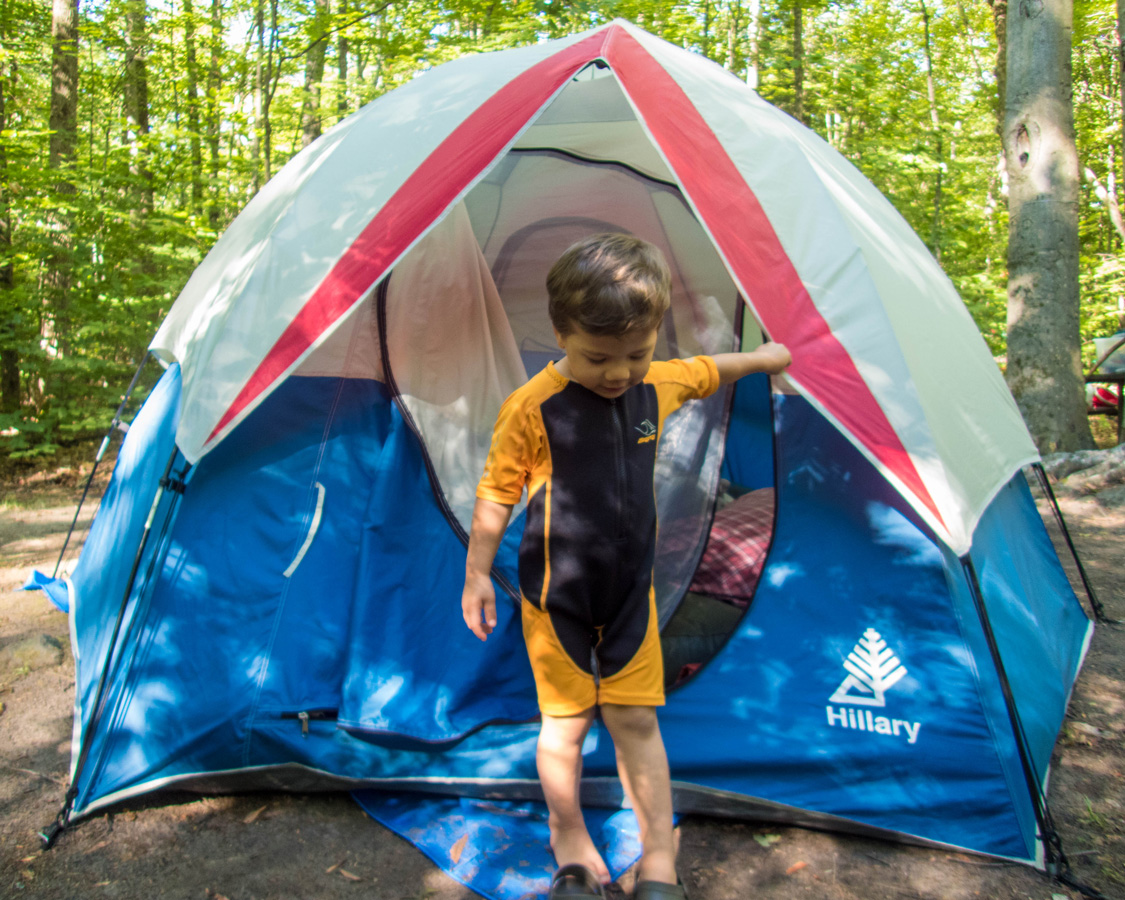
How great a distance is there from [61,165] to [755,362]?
7.13 meters

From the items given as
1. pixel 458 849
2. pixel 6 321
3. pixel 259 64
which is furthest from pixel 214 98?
pixel 458 849

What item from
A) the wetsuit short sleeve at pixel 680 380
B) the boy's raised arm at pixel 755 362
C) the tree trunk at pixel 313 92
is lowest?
the wetsuit short sleeve at pixel 680 380

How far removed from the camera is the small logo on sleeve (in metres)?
1.64

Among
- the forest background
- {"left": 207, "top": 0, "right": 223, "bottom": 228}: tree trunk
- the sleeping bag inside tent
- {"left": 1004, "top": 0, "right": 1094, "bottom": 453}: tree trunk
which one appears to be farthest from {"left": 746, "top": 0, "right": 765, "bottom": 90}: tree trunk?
the sleeping bag inside tent

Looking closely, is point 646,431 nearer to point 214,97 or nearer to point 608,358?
point 608,358

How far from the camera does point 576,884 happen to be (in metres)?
1.52

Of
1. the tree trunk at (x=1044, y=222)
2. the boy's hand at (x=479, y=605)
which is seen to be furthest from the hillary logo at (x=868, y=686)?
the tree trunk at (x=1044, y=222)

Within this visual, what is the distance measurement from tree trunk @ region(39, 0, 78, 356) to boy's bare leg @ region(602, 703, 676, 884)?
A: 6829 mm

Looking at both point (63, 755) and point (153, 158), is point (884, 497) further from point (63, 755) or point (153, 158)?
point (153, 158)

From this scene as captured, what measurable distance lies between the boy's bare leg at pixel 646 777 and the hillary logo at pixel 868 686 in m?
0.53

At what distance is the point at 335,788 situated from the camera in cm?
205

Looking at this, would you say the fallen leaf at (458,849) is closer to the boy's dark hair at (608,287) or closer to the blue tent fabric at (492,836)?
the blue tent fabric at (492,836)

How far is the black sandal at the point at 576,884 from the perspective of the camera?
1487 mm

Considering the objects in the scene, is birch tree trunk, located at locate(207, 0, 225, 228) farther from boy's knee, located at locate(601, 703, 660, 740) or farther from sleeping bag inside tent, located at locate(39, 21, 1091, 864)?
boy's knee, located at locate(601, 703, 660, 740)
